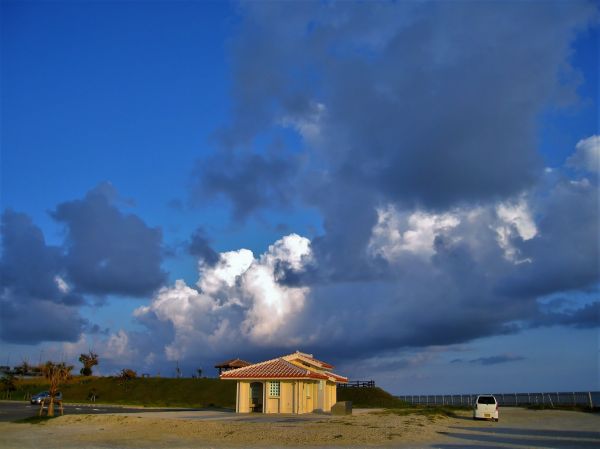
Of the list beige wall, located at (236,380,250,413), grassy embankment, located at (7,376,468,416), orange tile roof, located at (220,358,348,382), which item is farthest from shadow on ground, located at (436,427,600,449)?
grassy embankment, located at (7,376,468,416)

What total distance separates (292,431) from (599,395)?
43.2 metres

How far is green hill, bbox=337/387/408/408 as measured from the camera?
6550 cm

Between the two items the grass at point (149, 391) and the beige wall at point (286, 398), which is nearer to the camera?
the beige wall at point (286, 398)

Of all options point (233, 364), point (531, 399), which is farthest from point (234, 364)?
point (531, 399)

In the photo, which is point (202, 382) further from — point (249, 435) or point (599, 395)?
point (249, 435)

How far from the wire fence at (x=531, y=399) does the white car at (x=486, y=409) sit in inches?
804

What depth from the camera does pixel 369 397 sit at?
6781 cm

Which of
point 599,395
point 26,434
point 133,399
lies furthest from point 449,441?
point 133,399

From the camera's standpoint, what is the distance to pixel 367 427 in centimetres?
2973

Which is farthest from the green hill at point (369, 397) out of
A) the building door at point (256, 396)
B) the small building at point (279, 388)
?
the building door at point (256, 396)

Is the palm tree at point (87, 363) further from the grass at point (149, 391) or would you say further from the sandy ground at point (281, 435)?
the sandy ground at point (281, 435)

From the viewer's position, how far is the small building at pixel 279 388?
141ft

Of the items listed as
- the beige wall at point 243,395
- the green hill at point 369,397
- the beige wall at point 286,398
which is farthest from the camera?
the green hill at point 369,397

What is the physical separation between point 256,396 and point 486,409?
58.5 feet
